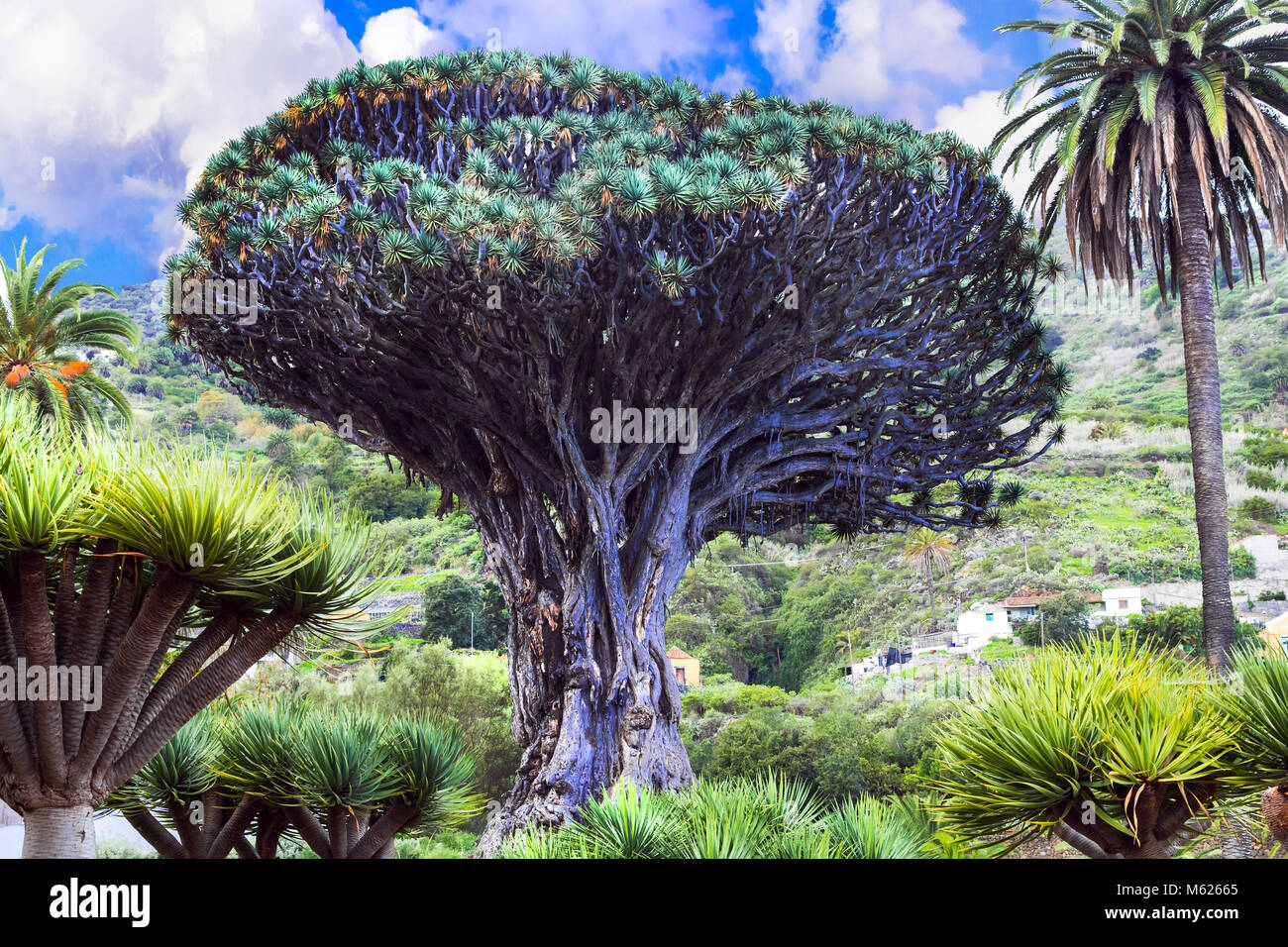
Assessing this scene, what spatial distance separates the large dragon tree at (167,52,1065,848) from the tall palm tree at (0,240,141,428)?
9.56 meters

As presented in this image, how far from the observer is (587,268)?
10.2m

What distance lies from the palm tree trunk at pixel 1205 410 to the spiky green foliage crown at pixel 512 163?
3.29 metres

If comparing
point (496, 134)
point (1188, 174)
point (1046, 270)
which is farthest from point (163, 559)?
point (1188, 174)

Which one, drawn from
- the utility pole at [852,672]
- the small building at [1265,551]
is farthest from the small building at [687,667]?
the small building at [1265,551]

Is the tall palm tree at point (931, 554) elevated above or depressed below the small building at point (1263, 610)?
above

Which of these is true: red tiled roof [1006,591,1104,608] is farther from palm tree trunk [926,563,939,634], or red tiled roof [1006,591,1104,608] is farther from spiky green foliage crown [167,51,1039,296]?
spiky green foliage crown [167,51,1039,296]

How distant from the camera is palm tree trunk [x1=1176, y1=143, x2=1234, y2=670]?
44.7ft

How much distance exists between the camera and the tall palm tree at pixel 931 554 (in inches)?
1422

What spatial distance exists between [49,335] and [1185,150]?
21.7m

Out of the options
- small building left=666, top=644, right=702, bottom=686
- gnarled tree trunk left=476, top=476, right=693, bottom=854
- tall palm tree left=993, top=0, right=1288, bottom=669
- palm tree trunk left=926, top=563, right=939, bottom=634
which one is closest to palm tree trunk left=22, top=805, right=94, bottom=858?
gnarled tree trunk left=476, top=476, right=693, bottom=854

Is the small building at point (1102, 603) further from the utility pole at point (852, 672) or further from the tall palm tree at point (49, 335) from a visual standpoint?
the tall palm tree at point (49, 335)

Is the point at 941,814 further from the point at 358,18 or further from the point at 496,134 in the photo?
the point at 358,18

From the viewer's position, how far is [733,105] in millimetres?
12023

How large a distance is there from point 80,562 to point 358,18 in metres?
47.9
